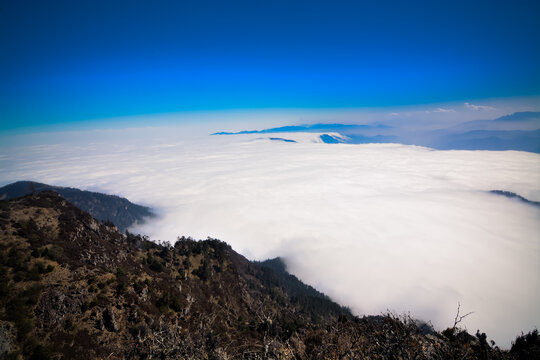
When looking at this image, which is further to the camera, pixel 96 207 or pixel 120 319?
pixel 96 207

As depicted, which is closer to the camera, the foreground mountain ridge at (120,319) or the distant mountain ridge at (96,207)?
the foreground mountain ridge at (120,319)

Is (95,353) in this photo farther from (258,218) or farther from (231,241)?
(258,218)

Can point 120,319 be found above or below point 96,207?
above

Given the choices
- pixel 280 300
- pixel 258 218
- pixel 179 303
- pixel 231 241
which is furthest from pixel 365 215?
pixel 179 303

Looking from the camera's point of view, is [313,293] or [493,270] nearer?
[493,270]

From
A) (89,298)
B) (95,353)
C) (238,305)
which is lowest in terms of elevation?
(238,305)

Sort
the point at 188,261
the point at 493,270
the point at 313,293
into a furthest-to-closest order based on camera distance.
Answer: the point at 313,293
the point at 493,270
the point at 188,261

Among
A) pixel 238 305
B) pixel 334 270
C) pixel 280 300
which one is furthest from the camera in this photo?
pixel 334 270

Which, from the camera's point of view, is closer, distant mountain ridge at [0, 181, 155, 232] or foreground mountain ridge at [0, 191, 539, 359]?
foreground mountain ridge at [0, 191, 539, 359]
